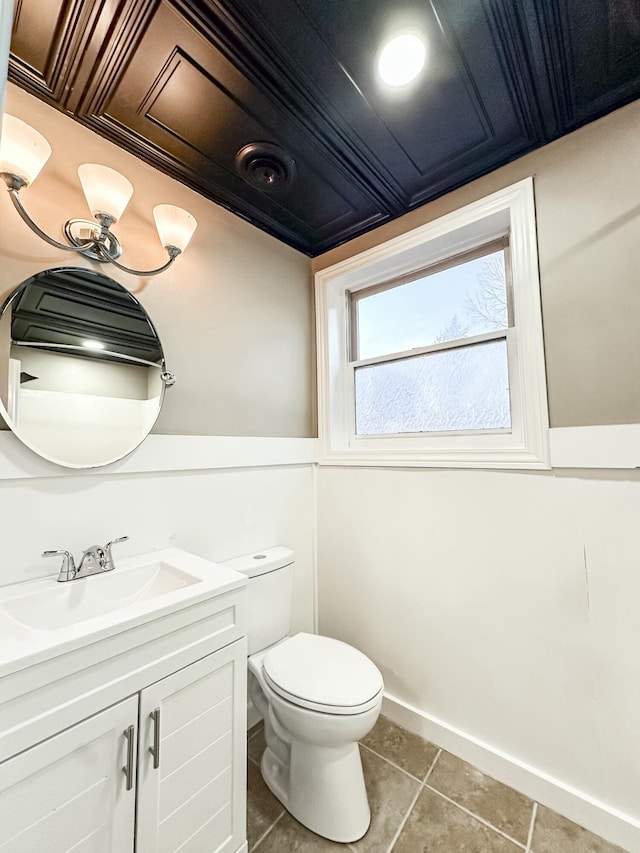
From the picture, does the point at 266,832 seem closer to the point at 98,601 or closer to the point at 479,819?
the point at 479,819

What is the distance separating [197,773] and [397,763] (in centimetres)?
88

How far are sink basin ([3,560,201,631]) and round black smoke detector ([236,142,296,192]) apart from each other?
59.3 inches

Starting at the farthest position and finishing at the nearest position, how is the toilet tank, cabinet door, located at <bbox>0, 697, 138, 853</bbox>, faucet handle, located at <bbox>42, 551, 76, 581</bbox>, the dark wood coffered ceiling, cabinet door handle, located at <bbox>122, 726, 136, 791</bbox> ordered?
1. the toilet tank
2. faucet handle, located at <bbox>42, 551, 76, 581</bbox>
3. the dark wood coffered ceiling
4. cabinet door handle, located at <bbox>122, 726, 136, 791</bbox>
5. cabinet door, located at <bbox>0, 697, 138, 853</bbox>

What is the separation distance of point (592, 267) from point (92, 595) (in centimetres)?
189

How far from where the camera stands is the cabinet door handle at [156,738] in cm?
90

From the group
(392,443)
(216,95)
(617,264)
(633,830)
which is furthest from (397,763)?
(216,95)

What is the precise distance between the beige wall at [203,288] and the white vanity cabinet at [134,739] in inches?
30.1

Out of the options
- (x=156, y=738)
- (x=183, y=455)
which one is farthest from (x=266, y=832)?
(x=183, y=455)

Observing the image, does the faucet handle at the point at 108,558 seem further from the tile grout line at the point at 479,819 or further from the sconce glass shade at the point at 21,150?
the tile grout line at the point at 479,819

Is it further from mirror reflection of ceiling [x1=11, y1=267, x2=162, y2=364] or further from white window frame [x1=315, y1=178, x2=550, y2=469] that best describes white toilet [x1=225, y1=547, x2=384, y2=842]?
mirror reflection of ceiling [x1=11, y1=267, x2=162, y2=364]

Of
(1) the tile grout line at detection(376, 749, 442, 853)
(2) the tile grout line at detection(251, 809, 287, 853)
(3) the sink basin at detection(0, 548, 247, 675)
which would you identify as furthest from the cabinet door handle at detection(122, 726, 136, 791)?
(1) the tile grout line at detection(376, 749, 442, 853)

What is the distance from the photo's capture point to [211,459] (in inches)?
61.2

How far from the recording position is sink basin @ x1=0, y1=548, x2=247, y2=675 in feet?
2.55

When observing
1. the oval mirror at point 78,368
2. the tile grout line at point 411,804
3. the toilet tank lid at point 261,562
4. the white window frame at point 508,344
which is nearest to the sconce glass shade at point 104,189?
the oval mirror at point 78,368
